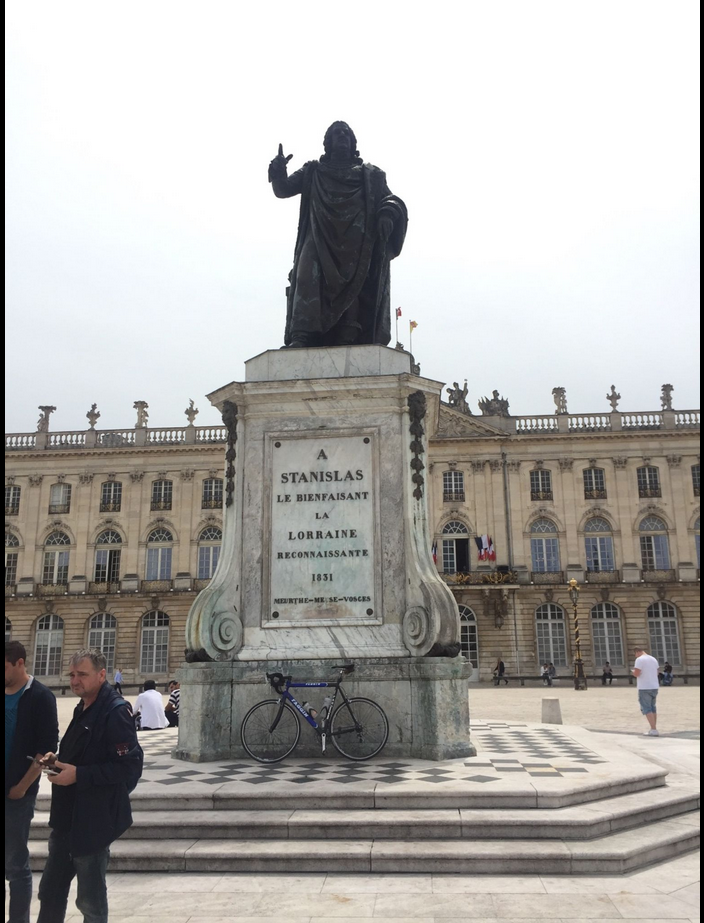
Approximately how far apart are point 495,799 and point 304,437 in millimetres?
3681

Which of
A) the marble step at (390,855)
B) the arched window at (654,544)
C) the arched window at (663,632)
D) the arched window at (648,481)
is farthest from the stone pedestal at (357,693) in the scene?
the arched window at (648,481)

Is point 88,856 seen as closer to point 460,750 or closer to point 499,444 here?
point 460,750

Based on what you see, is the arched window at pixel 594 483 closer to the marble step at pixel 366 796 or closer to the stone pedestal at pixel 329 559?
the stone pedestal at pixel 329 559

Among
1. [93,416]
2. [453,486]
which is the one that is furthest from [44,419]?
[453,486]

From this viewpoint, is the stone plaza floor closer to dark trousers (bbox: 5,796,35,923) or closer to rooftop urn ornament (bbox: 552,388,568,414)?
dark trousers (bbox: 5,796,35,923)

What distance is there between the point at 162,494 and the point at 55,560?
23.1ft

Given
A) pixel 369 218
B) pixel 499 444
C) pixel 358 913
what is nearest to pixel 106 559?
pixel 499 444

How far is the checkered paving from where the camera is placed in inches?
239

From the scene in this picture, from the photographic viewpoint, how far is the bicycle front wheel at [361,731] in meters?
6.81

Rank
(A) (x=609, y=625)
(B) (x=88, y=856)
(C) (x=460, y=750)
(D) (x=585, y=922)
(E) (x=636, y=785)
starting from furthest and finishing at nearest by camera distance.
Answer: (A) (x=609, y=625) → (C) (x=460, y=750) → (E) (x=636, y=785) → (D) (x=585, y=922) → (B) (x=88, y=856)

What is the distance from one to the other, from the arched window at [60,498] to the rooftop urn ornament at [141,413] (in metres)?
5.40

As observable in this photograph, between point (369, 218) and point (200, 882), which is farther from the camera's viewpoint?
point (369, 218)

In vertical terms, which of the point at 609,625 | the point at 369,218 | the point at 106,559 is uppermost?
the point at 369,218

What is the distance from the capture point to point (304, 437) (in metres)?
7.86
